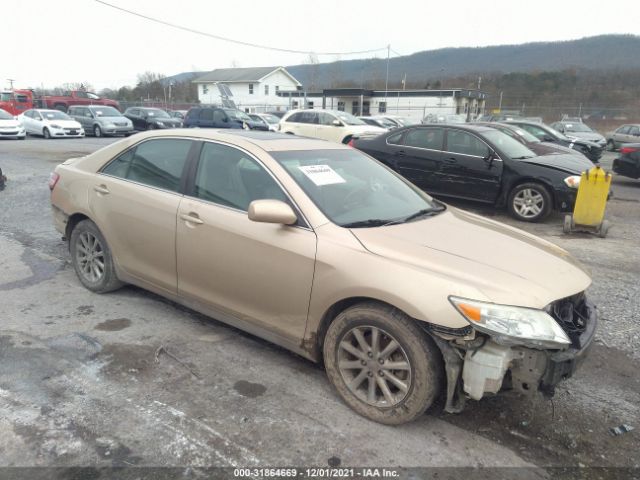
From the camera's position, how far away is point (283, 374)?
331 centimetres

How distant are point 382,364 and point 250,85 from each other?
6672 centimetres

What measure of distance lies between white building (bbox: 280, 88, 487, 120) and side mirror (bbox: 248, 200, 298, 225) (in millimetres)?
46374

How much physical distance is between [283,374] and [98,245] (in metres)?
2.28

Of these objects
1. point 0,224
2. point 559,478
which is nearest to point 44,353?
point 559,478

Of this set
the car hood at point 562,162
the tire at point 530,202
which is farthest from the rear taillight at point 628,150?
the tire at point 530,202

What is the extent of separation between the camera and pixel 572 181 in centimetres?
798

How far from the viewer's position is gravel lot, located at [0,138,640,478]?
2.56 meters

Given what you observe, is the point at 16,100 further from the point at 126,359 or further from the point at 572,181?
the point at 126,359

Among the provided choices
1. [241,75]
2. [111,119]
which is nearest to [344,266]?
[111,119]

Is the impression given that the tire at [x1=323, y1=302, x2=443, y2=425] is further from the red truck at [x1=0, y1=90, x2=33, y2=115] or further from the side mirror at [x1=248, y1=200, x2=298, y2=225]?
the red truck at [x1=0, y1=90, x2=33, y2=115]

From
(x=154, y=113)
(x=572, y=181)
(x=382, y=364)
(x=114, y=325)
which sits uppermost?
(x=154, y=113)

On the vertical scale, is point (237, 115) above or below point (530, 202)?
above

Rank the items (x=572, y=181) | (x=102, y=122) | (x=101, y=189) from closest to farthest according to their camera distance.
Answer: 1. (x=101, y=189)
2. (x=572, y=181)
3. (x=102, y=122)

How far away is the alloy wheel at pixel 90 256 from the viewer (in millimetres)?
4430
